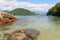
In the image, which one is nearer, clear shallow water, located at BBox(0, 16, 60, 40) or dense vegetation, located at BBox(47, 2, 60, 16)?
clear shallow water, located at BBox(0, 16, 60, 40)

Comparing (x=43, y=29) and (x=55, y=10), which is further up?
(x=43, y=29)

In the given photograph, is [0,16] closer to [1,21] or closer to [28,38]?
[1,21]

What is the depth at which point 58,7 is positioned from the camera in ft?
144

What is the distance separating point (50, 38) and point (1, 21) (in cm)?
1070

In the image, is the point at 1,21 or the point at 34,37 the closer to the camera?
the point at 34,37

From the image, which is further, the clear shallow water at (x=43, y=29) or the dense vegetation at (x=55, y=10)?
the dense vegetation at (x=55, y=10)

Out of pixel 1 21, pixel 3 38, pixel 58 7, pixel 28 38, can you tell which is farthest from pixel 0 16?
pixel 58 7

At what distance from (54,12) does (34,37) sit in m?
36.4

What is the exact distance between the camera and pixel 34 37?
9.09 m

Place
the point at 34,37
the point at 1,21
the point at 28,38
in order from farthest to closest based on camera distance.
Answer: the point at 1,21, the point at 34,37, the point at 28,38

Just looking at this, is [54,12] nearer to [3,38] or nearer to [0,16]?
[0,16]

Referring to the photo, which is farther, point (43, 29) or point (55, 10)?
point (55, 10)

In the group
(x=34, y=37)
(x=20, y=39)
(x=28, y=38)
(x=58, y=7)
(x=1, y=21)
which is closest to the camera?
(x=20, y=39)

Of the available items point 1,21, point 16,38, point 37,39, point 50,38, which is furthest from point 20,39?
point 1,21
